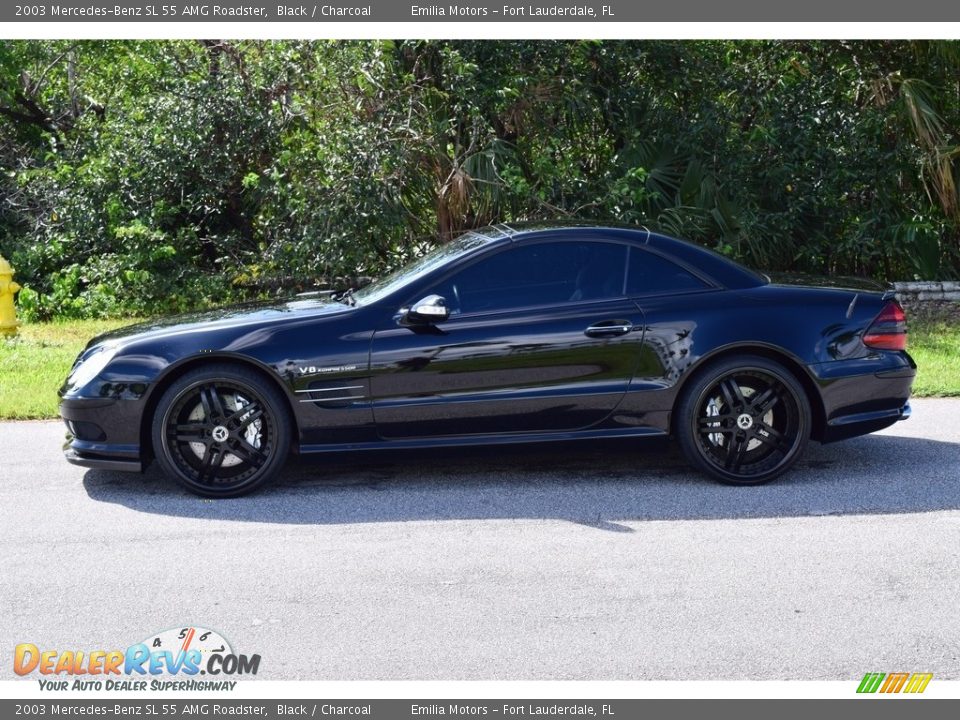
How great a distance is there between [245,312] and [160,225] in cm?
771

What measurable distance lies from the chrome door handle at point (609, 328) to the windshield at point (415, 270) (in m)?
0.82

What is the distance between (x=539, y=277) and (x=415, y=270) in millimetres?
791

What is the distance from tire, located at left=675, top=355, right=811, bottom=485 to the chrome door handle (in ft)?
1.58

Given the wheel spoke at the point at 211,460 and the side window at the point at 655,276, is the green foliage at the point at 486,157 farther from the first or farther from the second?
the wheel spoke at the point at 211,460

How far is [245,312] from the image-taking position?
6691 millimetres

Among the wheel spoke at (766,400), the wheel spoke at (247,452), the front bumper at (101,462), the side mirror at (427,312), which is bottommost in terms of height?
the front bumper at (101,462)

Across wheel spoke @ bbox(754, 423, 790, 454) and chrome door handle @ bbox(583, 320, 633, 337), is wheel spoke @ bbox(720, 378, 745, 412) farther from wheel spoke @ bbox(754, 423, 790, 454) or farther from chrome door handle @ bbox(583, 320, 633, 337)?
chrome door handle @ bbox(583, 320, 633, 337)

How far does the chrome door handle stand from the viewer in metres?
6.31

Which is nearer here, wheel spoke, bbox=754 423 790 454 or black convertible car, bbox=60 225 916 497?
black convertible car, bbox=60 225 916 497

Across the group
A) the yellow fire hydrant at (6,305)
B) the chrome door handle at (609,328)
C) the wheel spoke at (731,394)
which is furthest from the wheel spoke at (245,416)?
the yellow fire hydrant at (6,305)

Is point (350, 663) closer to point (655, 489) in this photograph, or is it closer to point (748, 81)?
point (655, 489)

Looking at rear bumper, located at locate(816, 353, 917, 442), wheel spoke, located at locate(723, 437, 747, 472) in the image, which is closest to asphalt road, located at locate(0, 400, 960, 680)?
wheel spoke, located at locate(723, 437, 747, 472)

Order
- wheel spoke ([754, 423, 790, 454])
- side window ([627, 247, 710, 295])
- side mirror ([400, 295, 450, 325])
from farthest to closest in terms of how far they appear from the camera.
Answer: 1. side window ([627, 247, 710, 295])
2. wheel spoke ([754, 423, 790, 454])
3. side mirror ([400, 295, 450, 325])

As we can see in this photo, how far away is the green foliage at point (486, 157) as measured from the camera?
12.1m
